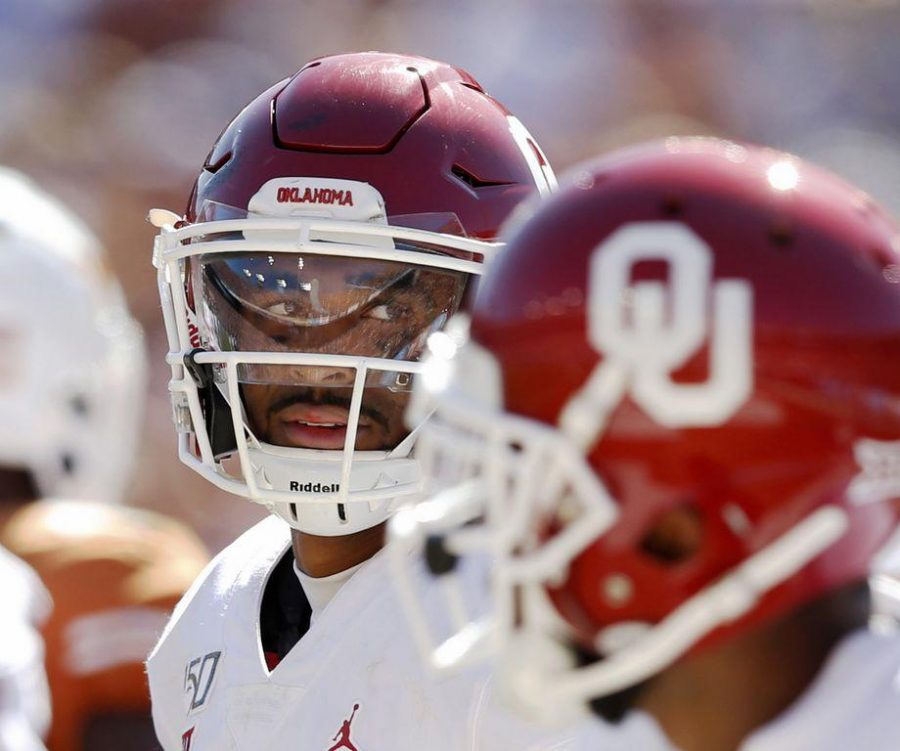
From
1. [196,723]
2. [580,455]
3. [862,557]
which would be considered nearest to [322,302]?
[196,723]

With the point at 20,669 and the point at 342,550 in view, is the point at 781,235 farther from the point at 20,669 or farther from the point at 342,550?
the point at 20,669

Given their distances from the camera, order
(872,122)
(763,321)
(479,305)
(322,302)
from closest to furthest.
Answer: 1. (763,321)
2. (479,305)
3. (322,302)
4. (872,122)

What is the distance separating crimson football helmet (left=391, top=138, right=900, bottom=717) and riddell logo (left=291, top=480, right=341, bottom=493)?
59cm

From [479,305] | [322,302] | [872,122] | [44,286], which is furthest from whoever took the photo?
[872,122]

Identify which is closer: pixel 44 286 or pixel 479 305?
pixel 479 305

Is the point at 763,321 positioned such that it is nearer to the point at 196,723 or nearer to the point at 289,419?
the point at 289,419

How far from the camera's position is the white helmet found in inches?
143

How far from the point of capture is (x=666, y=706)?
46.9 inches

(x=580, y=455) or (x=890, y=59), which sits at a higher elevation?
(x=580, y=455)

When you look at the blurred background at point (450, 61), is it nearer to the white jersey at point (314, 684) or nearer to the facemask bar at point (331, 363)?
the white jersey at point (314, 684)

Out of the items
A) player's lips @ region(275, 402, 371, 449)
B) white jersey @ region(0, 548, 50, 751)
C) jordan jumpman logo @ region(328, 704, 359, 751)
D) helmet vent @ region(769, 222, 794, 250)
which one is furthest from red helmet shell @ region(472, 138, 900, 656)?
white jersey @ region(0, 548, 50, 751)

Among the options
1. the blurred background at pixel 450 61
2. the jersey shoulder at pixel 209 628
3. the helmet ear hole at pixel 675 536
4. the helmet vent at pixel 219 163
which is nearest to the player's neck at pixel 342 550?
the jersey shoulder at pixel 209 628

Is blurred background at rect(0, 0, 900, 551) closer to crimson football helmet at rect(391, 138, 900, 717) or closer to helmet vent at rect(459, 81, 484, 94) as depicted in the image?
helmet vent at rect(459, 81, 484, 94)

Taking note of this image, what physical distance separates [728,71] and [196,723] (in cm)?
555
